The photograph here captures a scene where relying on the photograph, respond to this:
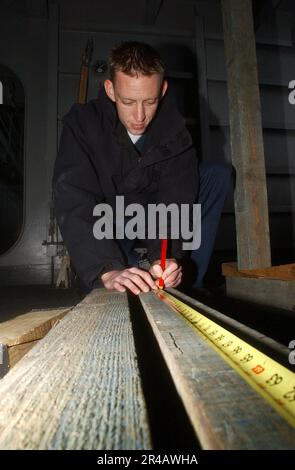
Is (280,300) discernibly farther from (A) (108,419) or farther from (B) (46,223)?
(B) (46,223)

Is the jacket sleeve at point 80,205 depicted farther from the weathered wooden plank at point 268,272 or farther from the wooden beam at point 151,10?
the wooden beam at point 151,10

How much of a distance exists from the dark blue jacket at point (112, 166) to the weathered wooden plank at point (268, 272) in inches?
13.3

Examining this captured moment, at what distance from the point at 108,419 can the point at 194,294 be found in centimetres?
189

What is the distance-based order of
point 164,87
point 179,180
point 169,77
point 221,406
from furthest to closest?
point 169,77 → point 179,180 → point 164,87 → point 221,406

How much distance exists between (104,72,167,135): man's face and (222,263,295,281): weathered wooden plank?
1023mm

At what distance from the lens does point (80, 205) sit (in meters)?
1.73

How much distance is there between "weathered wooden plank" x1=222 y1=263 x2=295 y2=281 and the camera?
1.35m

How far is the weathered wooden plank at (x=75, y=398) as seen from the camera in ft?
0.82

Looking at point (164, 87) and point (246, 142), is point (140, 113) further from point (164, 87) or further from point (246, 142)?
point (246, 142)

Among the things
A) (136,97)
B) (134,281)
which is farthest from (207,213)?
(134,281)
